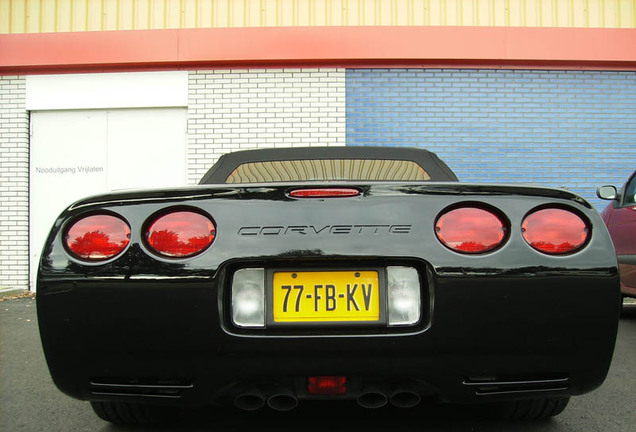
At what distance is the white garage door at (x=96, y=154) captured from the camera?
Result: 22.4ft

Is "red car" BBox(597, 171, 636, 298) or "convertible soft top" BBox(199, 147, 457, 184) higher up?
"convertible soft top" BBox(199, 147, 457, 184)

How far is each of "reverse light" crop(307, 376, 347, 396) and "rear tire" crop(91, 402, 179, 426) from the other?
0.78 m

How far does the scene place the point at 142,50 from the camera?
658cm

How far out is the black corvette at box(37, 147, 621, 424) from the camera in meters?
1.48

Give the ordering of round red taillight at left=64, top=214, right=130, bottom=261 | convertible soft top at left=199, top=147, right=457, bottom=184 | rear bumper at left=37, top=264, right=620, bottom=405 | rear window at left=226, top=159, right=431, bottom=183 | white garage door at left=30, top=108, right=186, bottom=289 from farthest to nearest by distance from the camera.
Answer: white garage door at left=30, top=108, right=186, bottom=289 < convertible soft top at left=199, top=147, right=457, bottom=184 < rear window at left=226, top=159, right=431, bottom=183 < round red taillight at left=64, top=214, right=130, bottom=261 < rear bumper at left=37, top=264, right=620, bottom=405

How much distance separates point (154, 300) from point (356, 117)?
5.53 metres

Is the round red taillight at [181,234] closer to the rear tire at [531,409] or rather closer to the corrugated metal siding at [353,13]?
the rear tire at [531,409]

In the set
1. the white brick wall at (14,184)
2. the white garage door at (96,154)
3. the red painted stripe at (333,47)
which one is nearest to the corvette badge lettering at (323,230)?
the red painted stripe at (333,47)

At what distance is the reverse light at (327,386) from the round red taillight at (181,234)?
0.52 meters

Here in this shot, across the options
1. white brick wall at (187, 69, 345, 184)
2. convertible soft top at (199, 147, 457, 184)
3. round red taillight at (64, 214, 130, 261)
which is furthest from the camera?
white brick wall at (187, 69, 345, 184)

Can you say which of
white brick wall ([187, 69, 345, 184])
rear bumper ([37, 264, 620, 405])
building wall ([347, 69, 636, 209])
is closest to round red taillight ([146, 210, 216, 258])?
rear bumper ([37, 264, 620, 405])

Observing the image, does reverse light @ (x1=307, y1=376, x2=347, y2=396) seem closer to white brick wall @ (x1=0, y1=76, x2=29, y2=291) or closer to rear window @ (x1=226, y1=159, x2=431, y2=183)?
rear window @ (x1=226, y1=159, x2=431, y2=183)

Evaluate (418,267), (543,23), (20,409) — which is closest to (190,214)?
(418,267)

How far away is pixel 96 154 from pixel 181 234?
5972 mm
